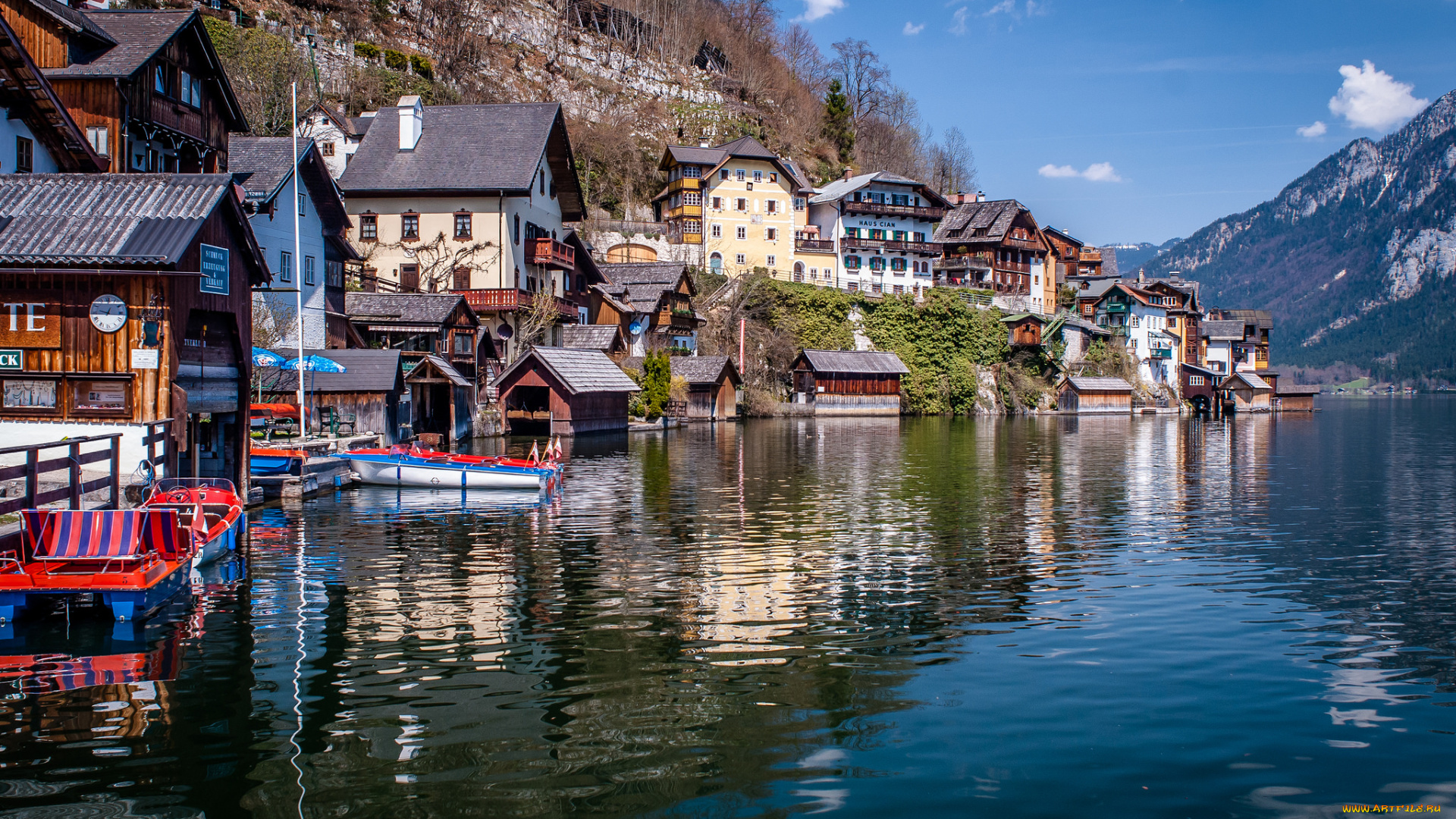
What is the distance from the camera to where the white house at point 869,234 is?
4035 inches

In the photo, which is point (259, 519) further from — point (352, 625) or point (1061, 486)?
point (1061, 486)

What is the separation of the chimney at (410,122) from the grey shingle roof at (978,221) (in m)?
68.3

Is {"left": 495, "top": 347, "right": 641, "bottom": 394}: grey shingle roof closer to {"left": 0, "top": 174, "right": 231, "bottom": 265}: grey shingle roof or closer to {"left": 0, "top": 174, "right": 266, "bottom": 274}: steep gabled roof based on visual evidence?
{"left": 0, "top": 174, "right": 266, "bottom": 274}: steep gabled roof

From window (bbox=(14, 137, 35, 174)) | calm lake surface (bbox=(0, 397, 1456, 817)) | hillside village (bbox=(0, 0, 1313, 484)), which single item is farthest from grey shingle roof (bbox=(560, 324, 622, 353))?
window (bbox=(14, 137, 35, 174))

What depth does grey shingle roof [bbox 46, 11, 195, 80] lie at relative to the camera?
34000 millimetres

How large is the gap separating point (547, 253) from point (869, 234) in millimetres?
47738

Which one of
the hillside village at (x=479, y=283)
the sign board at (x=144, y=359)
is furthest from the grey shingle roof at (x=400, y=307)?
the sign board at (x=144, y=359)

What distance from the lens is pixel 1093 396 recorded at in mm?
108188

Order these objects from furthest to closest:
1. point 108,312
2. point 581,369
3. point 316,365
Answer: point 581,369, point 316,365, point 108,312

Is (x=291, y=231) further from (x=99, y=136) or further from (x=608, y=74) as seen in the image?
(x=608, y=74)

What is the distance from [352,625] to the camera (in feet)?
52.3

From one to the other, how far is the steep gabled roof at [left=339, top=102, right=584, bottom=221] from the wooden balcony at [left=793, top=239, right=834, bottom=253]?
37.9m

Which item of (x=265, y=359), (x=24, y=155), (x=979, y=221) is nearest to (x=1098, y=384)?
(x=979, y=221)

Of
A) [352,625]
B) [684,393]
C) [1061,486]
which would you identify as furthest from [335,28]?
[352,625]
